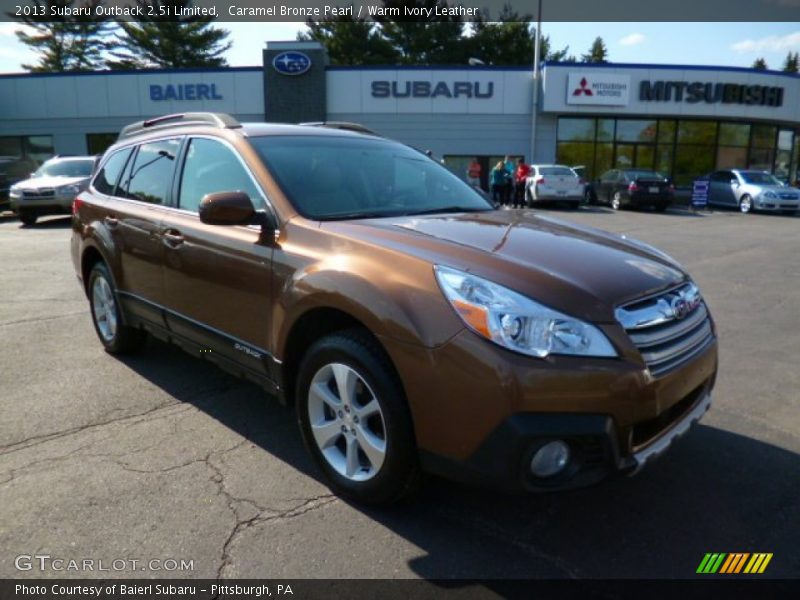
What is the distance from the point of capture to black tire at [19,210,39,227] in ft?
51.3

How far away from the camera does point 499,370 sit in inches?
90.0

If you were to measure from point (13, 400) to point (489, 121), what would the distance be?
85.5 ft

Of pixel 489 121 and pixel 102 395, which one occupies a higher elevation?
pixel 489 121

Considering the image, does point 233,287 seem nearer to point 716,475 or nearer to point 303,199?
point 303,199

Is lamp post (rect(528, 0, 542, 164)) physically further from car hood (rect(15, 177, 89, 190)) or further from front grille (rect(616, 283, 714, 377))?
front grille (rect(616, 283, 714, 377))

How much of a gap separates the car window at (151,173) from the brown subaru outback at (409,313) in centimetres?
3

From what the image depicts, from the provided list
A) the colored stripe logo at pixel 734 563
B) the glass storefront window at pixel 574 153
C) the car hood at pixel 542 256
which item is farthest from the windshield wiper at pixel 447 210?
the glass storefront window at pixel 574 153

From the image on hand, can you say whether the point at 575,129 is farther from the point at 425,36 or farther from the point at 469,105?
the point at 425,36

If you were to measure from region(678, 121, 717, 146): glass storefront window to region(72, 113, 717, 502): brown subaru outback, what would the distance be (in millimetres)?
28610

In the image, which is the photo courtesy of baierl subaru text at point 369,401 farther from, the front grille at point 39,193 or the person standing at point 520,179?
the person standing at point 520,179

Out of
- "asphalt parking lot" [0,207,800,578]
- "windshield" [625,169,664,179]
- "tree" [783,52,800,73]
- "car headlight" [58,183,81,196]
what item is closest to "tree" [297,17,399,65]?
"windshield" [625,169,664,179]

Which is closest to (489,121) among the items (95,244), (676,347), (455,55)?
(455,55)

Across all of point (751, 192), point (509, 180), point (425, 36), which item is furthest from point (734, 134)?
point (425, 36)

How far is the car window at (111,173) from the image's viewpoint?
4.98 metres
